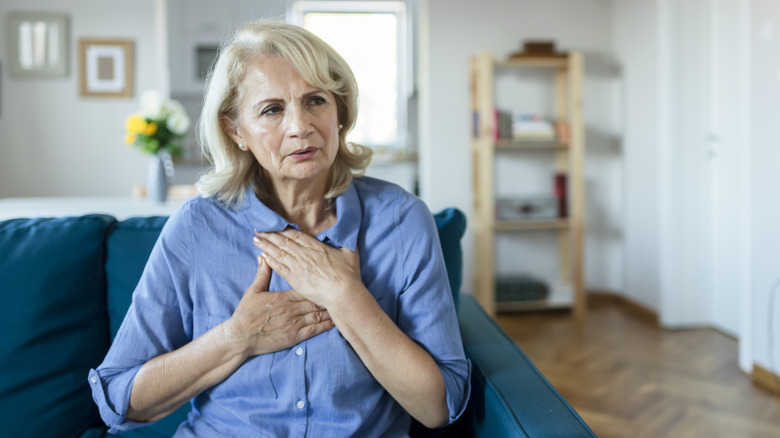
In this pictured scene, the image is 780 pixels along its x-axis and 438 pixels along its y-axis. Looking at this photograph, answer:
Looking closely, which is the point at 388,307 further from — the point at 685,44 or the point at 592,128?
the point at 592,128

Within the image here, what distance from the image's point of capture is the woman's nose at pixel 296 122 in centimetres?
112

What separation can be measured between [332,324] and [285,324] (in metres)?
0.09

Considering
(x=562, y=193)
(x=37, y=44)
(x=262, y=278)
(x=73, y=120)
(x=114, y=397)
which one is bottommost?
(x=114, y=397)

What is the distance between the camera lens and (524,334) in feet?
12.0

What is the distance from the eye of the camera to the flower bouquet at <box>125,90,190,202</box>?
2.74m

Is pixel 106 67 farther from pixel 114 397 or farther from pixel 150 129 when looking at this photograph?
pixel 114 397

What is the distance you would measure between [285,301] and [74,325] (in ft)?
1.73

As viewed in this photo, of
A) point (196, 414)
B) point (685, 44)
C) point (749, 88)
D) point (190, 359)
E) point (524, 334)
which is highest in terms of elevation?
point (685, 44)

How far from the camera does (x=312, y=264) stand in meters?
1.10

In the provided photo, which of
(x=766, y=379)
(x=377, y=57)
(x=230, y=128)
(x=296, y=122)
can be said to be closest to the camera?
(x=296, y=122)

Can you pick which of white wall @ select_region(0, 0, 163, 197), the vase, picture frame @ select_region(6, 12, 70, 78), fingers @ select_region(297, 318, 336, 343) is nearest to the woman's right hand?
fingers @ select_region(297, 318, 336, 343)

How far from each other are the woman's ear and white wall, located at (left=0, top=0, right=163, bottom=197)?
13.0ft

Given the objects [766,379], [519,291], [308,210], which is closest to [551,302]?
[519,291]

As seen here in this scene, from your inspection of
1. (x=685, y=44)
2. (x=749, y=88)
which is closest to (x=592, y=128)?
(x=685, y=44)
